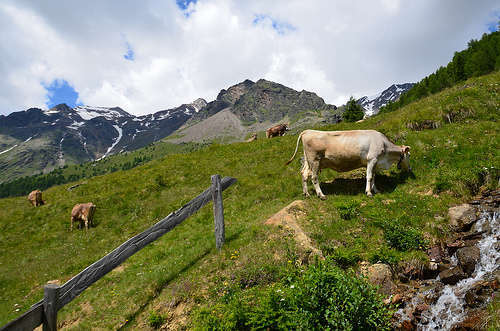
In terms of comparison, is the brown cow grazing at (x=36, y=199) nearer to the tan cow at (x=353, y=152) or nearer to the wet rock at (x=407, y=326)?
the tan cow at (x=353, y=152)

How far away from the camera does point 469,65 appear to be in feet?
250

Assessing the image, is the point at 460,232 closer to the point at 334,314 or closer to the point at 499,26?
the point at 334,314

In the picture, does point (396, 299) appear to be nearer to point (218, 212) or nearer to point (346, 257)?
point (346, 257)

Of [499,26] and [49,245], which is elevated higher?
[499,26]

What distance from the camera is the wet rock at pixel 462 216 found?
922cm

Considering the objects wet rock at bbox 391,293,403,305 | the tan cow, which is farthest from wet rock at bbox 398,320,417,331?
the tan cow

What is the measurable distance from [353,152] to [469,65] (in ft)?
302

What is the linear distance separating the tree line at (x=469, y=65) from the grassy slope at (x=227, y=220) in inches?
2880

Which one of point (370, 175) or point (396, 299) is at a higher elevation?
point (370, 175)

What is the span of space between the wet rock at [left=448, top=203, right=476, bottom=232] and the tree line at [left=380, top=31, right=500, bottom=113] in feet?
259

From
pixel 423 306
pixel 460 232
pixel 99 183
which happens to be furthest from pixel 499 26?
pixel 99 183

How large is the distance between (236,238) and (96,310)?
5.88 meters

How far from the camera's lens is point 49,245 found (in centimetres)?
1819

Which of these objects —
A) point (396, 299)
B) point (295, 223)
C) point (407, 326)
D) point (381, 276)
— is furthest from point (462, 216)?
point (295, 223)
